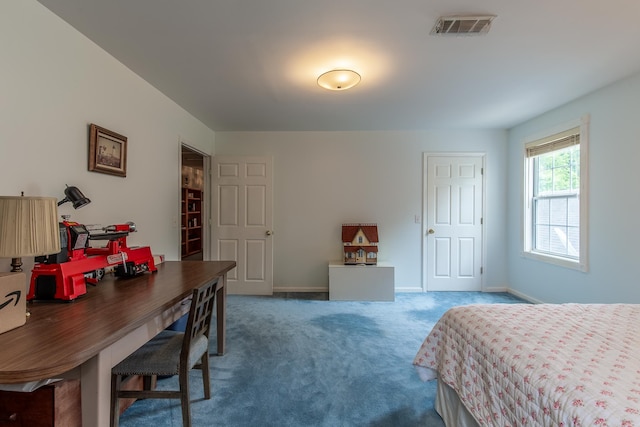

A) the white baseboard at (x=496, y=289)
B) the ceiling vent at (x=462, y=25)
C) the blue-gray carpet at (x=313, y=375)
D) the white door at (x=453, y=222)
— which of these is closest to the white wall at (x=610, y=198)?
the white baseboard at (x=496, y=289)

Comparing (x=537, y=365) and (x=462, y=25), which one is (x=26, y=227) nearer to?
(x=537, y=365)

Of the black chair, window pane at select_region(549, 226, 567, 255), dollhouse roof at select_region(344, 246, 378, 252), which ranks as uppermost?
window pane at select_region(549, 226, 567, 255)

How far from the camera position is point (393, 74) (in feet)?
8.19

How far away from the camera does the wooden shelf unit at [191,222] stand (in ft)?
20.5

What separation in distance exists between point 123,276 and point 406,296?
11.0 feet

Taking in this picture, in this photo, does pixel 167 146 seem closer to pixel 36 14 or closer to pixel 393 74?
pixel 36 14

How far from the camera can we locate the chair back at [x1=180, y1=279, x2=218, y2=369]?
1482mm

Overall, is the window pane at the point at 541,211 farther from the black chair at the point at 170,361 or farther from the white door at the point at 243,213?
the black chair at the point at 170,361

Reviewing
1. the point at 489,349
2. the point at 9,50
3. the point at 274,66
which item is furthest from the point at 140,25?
the point at 489,349

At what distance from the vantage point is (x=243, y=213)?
165 inches

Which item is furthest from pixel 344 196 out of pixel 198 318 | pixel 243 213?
pixel 198 318

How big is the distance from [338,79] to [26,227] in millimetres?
2102

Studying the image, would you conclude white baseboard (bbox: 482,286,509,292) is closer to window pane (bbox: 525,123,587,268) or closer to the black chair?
window pane (bbox: 525,123,587,268)

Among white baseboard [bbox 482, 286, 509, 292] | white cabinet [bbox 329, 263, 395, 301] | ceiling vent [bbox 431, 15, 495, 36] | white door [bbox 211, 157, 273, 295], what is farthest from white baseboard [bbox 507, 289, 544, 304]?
white door [bbox 211, 157, 273, 295]
